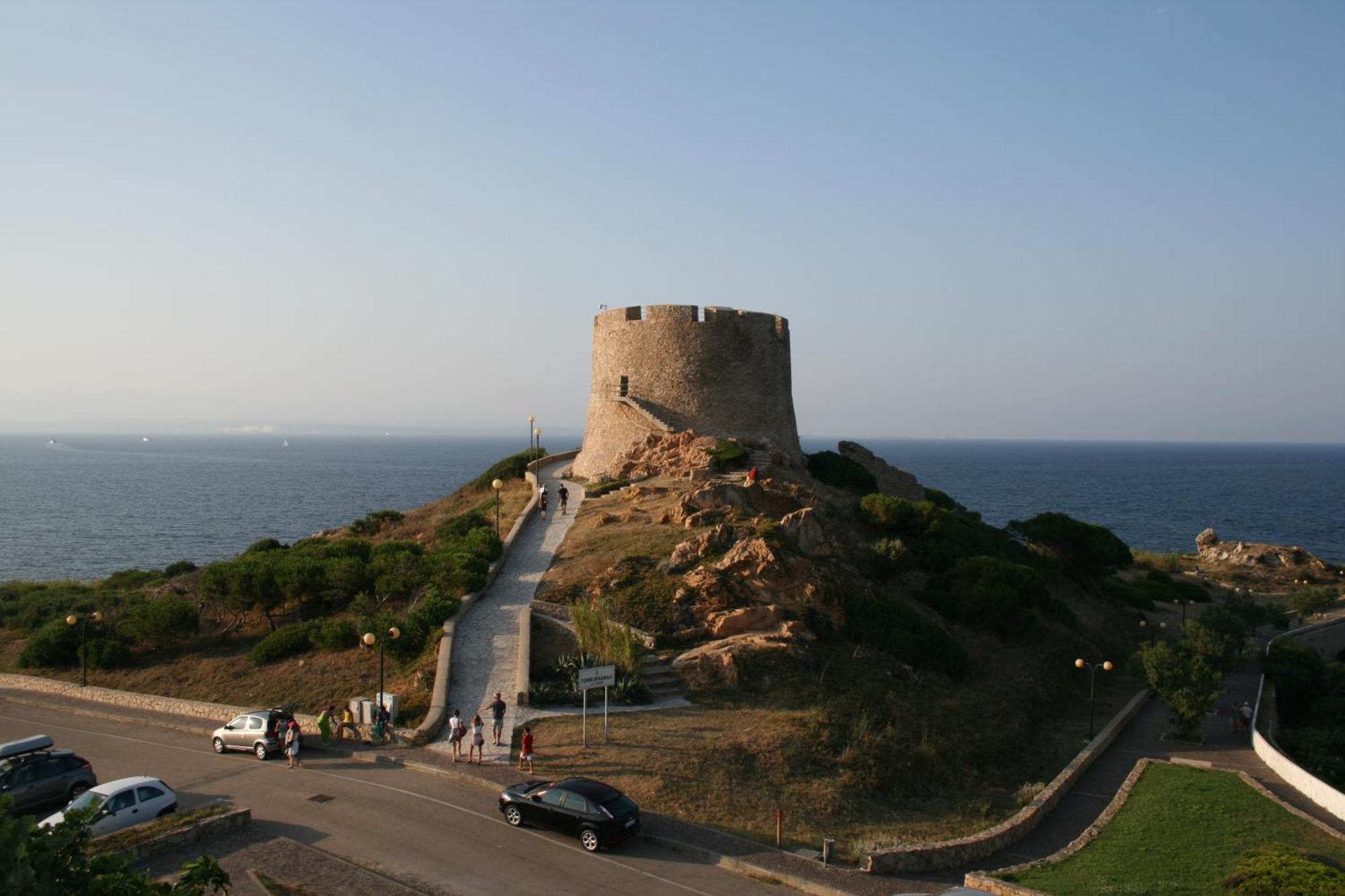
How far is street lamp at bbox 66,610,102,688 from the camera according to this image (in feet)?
83.1

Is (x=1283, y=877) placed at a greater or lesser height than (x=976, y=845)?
greater

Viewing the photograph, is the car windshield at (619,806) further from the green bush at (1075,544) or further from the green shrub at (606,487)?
the green bush at (1075,544)

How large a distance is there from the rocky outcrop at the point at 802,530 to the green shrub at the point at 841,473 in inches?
476

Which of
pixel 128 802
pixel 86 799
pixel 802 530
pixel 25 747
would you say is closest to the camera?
pixel 86 799


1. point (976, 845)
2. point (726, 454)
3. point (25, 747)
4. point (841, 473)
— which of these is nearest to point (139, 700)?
point (25, 747)

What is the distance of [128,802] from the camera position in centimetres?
1529

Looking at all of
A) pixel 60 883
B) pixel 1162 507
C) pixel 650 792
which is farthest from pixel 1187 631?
pixel 1162 507

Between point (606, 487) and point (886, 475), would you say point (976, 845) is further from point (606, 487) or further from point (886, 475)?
point (886, 475)

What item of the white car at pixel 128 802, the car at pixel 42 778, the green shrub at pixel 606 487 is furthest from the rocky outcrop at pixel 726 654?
the green shrub at pixel 606 487

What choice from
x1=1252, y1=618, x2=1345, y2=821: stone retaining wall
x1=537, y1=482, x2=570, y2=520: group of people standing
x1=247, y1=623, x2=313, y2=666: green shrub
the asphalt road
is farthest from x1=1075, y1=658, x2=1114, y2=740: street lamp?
x1=247, y1=623, x2=313, y2=666: green shrub

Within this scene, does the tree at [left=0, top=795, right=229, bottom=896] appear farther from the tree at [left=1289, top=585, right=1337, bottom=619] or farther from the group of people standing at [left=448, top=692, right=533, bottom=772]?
the tree at [left=1289, top=585, right=1337, bottom=619]

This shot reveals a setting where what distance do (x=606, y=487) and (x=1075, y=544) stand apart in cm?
2428

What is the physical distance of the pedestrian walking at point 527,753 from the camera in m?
17.5

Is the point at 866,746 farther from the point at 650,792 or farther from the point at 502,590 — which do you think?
the point at 502,590
